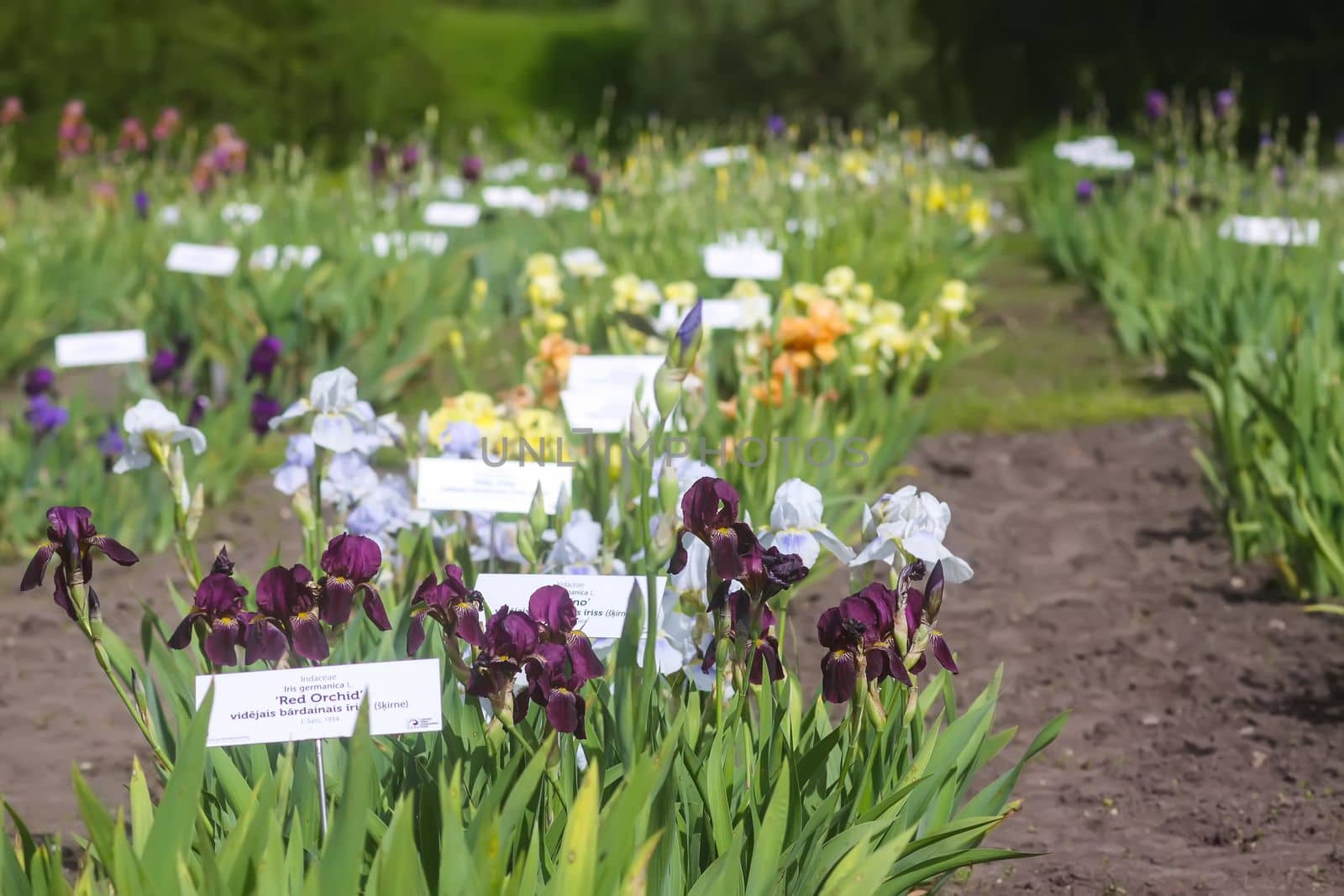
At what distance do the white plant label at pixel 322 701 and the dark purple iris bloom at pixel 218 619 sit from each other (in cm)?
4

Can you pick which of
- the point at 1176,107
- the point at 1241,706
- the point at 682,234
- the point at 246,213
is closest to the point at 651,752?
the point at 1241,706

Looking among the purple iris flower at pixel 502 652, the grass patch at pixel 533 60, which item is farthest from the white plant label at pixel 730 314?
the grass patch at pixel 533 60

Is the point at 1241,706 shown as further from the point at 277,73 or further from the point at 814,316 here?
the point at 277,73

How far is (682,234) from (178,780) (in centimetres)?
472

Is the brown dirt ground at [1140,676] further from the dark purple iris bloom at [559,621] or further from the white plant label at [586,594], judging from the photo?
the dark purple iris bloom at [559,621]

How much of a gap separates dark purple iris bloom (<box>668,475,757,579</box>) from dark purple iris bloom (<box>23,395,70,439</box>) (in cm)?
265

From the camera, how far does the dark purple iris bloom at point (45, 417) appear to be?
3.67 meters

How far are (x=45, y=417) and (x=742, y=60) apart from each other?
10.1 m

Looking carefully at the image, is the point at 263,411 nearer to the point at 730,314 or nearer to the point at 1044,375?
the point at 730,314

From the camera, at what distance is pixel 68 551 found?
5.40 feet

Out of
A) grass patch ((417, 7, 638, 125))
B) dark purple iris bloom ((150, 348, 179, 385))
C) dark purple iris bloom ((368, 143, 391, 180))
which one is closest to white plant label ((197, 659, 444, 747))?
dark purple iris bloom ((150, 348, 179, 385))

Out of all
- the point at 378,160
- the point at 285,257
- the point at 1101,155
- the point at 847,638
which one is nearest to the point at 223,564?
the point at 847,638

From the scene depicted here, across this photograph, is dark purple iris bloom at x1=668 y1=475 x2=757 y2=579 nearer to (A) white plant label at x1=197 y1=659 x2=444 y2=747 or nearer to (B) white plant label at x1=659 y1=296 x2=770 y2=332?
(A) white plant label at x1=197 y1=659 x2=444 y2=747

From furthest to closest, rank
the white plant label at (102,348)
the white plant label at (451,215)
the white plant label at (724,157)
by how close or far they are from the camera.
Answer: the white plant label at (724,157), the white plant label at (451,215), the white plant label at (102,348)
